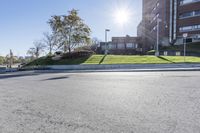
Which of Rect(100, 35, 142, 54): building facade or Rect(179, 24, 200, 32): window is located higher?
Rect(179, 24, 200, 32): window

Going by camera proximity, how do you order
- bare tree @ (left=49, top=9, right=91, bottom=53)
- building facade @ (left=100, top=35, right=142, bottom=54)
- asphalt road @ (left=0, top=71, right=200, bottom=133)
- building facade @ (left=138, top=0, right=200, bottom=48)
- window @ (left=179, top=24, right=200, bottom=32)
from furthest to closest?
1. building facade @ (left=100, top=35, right=142, bottom=54)
2. building facade @ (left=138, top=0, right=200, bottom=48)
3. window @ (left=179, top=24, right=200, bottom=32)
4. bare tree @ (left=49, top=9, right=91, bottom=53)
5. asphalt road @ (left=0, top=71, right=200, bottom=133)

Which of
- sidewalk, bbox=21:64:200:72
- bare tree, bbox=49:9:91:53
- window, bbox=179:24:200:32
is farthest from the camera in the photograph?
window, bbox=179:24:200:32

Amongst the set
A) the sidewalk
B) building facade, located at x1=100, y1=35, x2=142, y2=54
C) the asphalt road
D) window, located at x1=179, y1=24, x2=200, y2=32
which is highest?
window, located at x1=179, y1=24, x2=200, y2=32

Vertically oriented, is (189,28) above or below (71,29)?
above

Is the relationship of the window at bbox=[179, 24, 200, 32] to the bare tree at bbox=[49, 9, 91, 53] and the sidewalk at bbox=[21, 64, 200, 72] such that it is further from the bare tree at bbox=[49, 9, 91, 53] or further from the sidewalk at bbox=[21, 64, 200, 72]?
the sidewalk at bbox=[21, 64, 200, 72]

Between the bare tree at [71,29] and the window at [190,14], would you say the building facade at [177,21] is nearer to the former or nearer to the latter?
the window at [190,14]

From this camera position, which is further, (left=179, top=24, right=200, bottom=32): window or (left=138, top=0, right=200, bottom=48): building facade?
(left=138, top=0, right=200, bottom=48): building facade

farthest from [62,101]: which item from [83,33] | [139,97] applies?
[83,33]

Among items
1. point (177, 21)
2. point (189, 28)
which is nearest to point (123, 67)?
point (189, 28)

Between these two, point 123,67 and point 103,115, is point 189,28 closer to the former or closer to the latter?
point 123,67

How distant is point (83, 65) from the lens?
31141 millimetres

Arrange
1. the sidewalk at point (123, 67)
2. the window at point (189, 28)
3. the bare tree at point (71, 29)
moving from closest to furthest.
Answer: the sidewalk at point (123, 67) → the bare tree at point (71, 29) → the window at point (189, 28)

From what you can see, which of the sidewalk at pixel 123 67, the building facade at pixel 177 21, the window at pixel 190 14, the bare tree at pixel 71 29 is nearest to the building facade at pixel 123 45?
→ the building facade at pixel 177 21

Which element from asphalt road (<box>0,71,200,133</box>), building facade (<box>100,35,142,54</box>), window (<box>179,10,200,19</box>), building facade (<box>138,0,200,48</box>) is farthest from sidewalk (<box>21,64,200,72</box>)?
building facade (<box>100,35,142,54</box>)
